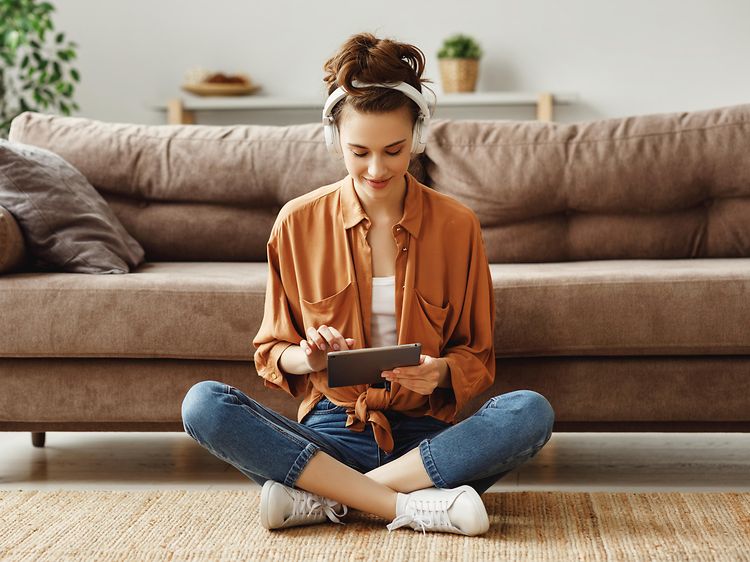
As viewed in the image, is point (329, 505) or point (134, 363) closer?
point (329, 505)

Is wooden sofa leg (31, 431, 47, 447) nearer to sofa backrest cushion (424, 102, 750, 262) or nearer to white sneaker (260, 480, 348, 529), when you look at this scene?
white sneaker (260, 480, 348, 529)

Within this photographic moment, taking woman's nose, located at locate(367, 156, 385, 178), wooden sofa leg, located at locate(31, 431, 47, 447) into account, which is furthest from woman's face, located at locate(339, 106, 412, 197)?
wooden sofa leg, located at locate(31, 431, 47, 447)

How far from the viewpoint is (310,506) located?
1.61m

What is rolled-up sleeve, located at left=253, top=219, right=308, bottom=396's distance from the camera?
1696 mm

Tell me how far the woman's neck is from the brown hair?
160 millimetres

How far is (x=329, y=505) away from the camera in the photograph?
1632 mm

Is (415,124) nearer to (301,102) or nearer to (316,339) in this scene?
(316,339)

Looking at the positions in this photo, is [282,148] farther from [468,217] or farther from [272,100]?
[272,100]

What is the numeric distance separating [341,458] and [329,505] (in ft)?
0.28

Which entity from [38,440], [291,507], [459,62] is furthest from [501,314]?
[459,62]

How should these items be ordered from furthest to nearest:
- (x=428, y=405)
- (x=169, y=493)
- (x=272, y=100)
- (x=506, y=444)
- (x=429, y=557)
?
1. (x=272, y=100)
2. (x=169, y=493)
3. (x=428, y=405)
4. (x=506, y=444)
5. (x=429, y=557)

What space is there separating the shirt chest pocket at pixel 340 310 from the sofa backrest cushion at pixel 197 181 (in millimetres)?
862

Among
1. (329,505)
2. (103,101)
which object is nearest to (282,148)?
(329,505)

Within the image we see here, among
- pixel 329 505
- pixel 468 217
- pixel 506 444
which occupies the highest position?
pixel 468 217
